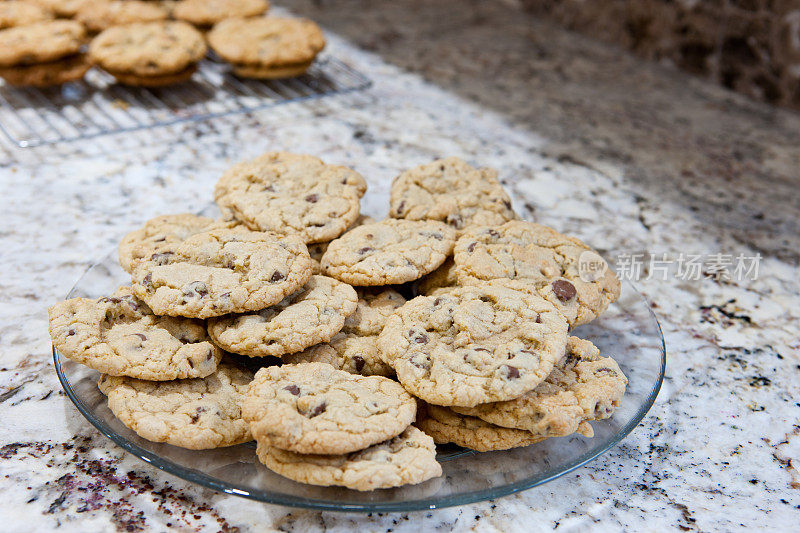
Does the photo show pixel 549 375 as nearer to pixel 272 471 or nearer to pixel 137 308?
pixel 272 471

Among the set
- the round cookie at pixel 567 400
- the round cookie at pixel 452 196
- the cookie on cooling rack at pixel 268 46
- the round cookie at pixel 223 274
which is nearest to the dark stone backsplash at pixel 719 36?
the cookie on cooling rack at pixel 268 46

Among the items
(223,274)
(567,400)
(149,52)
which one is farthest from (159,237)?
(149,52)

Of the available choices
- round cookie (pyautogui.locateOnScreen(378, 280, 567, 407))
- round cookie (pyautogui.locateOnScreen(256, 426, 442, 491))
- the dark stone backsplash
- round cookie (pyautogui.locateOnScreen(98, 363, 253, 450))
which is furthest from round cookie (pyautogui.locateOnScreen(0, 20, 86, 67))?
the dark stone backsplash

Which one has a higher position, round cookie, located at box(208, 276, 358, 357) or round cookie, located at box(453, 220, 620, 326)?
round cookie, located at box(453, 220, 620, 326)

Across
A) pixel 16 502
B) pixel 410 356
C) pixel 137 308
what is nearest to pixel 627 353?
pixel 410 356

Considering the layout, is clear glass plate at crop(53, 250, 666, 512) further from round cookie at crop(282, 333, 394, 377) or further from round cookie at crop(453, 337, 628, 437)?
round cookie at crop(282, 333, 394, 377)
